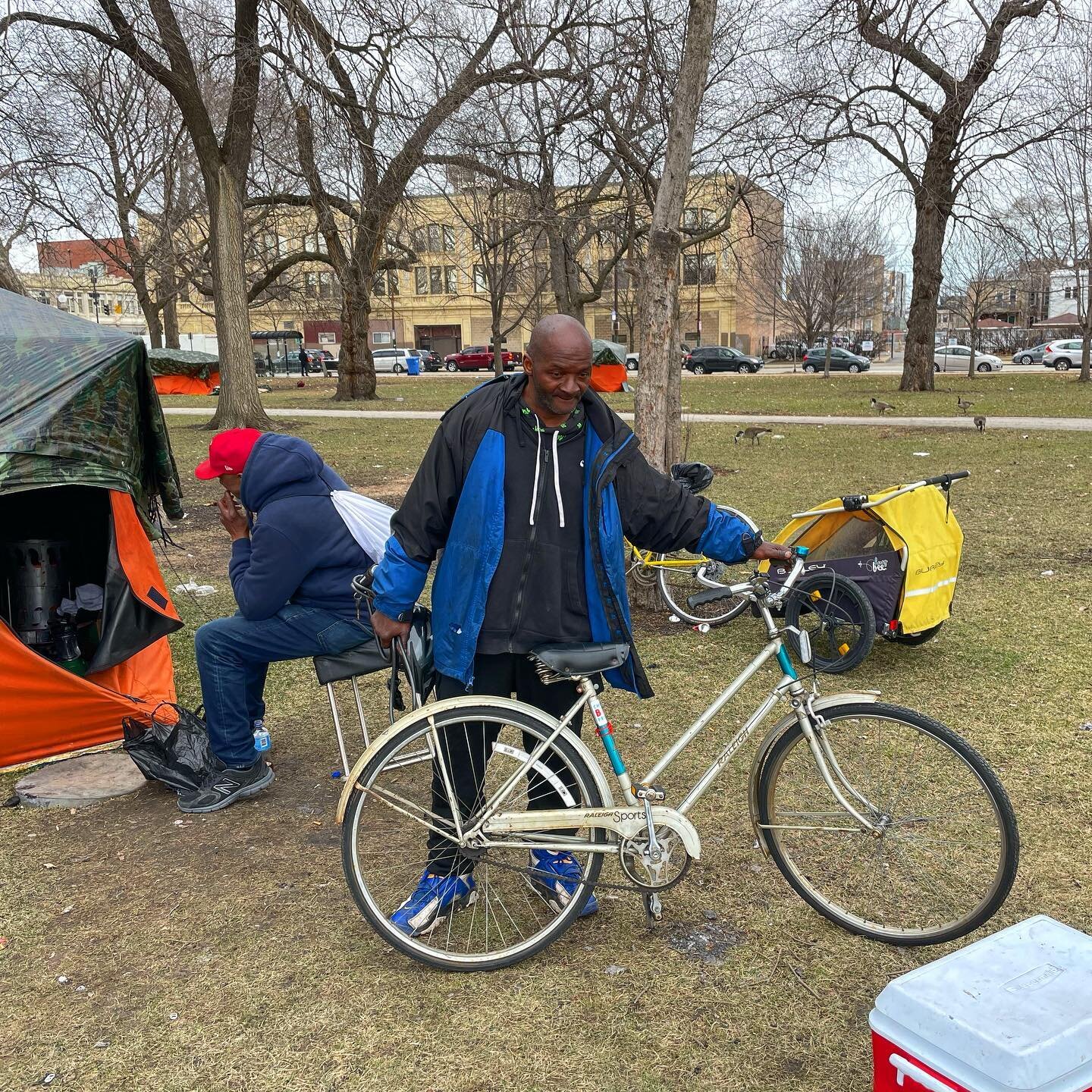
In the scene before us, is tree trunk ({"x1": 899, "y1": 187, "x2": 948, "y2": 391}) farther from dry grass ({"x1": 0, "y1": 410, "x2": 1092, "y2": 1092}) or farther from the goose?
dry grass ({"x1": 0, "y1": 410, "x2": 1092, "y2": 1092})

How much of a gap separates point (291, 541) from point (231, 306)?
1327 cm

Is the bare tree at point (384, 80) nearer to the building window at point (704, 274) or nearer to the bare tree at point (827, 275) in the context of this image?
the bare tree at point (827, 275)

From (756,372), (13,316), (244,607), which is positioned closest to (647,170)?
(13,316)

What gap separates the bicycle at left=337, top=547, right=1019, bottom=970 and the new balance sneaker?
1.13 m

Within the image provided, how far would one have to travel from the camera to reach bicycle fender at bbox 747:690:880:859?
2977 millimetres

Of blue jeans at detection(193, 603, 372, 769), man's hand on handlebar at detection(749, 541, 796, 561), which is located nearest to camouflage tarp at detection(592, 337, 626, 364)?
blue jeans at detection(193, 603, 372, 769)

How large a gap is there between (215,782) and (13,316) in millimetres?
2826

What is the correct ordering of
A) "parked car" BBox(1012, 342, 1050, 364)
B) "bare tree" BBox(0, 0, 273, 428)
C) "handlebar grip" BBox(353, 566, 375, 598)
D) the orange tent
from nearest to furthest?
"handlebar grip" BBox(353, 566, 375, 598)
"bare tree" BBox(0, 0, 273, 428)
the orange tent
"parked car" BBox(1012, 342, 1050, 364)

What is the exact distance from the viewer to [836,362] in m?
46.8

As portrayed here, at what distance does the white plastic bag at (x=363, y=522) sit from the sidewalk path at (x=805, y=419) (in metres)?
15.7

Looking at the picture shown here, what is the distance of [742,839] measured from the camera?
12.5ft

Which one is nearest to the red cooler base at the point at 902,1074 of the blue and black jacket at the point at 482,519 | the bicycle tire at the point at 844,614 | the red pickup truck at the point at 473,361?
the blue and black jacket at the point at 482,519

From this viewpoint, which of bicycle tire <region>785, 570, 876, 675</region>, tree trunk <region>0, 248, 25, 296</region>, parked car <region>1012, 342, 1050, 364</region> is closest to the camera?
bicycle tire <region>785, 570, 876, 675</region>

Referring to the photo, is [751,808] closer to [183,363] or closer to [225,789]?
[225,789]
